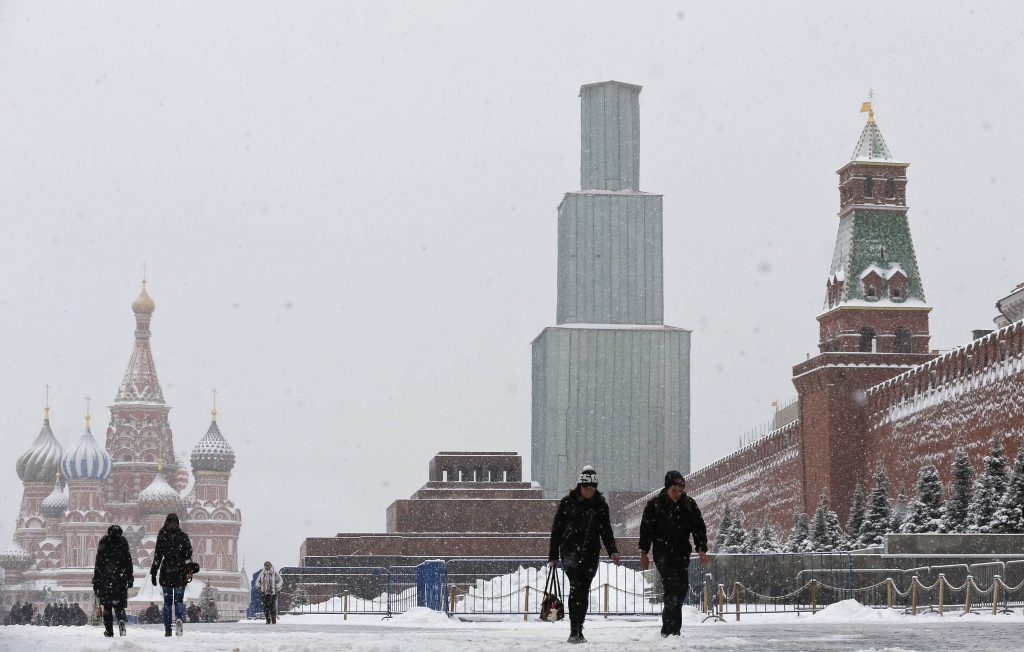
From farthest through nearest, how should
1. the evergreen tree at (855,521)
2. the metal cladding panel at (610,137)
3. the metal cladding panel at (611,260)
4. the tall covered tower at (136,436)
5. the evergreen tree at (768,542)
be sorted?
the tall covered tower at (136,436), the metal cladding panel at (610,137), the metal cladding panel at (611,260), the evergreen tree at (768,542), the evergreen tree at (855,521)

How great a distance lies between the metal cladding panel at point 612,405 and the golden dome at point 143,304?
39611 millimetres

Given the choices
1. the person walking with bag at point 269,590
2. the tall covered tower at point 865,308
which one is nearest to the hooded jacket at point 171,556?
the person walking with bag at point 269,590

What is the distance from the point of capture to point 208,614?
4297cm

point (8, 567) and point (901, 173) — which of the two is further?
point (8, 567)

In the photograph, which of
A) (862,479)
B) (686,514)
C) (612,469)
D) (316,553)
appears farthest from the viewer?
(612,469)

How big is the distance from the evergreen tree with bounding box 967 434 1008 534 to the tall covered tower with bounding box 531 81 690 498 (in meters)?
79.7

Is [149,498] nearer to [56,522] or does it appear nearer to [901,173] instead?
[56,522]

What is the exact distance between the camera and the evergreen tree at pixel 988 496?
125 ft

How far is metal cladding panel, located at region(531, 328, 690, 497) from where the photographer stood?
124 m

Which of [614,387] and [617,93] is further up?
[617,93]

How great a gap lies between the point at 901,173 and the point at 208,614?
28.7m

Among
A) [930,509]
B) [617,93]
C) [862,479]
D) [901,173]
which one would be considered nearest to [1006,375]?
[930,509]

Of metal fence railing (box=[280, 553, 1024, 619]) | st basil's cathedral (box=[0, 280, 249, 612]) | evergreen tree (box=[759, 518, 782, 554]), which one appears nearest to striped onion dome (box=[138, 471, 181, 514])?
st basil's cathedral (box=[0, 280, 249, 612])

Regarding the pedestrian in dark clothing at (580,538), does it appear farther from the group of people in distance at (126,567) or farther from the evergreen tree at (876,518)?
the evergreen tree at (876,518)
